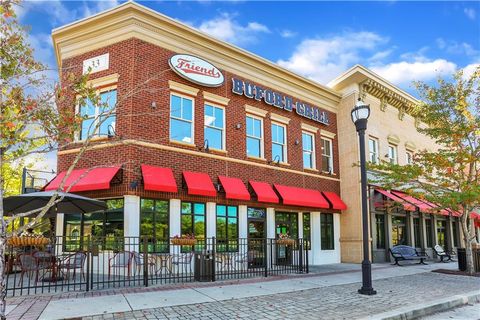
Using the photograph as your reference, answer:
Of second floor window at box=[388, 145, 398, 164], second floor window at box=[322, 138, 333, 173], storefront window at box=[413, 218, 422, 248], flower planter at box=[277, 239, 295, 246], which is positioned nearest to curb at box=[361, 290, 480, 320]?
flower planter at box=[277, 239, 295, 246]

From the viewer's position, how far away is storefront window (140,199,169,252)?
42.9ft

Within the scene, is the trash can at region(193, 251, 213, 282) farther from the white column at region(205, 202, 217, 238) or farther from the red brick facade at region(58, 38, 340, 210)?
the white column at region(205, 202, 217, 238)

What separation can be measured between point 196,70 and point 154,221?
586 cm

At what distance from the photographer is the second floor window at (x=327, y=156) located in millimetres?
20250

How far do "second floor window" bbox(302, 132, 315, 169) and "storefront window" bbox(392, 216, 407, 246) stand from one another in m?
6.08

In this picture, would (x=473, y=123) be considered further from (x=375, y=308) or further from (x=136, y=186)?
(x=136, y=186)

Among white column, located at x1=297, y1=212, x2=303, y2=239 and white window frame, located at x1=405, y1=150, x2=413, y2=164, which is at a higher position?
white window frame, located at x1=405, y1=150, x2=413, y2=164

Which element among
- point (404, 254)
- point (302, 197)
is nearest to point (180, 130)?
point (302, 197)

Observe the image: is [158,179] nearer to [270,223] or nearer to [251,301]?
[251,301]

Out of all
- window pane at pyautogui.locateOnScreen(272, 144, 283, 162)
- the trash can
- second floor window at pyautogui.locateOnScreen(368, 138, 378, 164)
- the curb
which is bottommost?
the curb

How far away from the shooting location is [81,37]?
14680 millimetres

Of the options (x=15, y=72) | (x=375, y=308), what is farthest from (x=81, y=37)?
(x=375, y=308)

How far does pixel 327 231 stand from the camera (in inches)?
769

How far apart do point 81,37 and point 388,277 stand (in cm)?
1392
